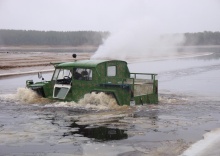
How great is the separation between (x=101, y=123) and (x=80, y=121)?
2.97 feet

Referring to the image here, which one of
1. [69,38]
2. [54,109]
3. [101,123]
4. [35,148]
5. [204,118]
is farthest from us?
[69,38]

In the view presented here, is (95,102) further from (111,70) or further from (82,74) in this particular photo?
(111,70)

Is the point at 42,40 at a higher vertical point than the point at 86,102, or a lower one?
higher

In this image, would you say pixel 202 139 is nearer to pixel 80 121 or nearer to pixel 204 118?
pixel 204 118

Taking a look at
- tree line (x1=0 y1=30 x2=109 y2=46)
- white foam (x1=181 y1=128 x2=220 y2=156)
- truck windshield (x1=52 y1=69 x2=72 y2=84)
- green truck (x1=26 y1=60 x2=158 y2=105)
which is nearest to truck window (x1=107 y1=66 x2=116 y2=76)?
green truck (x1=26 y1=60 x2=158 y2=105)

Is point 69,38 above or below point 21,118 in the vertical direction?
above

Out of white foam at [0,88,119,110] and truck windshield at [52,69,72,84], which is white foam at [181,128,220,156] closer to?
white foam at [0,88,119,110]

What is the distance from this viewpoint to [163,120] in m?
14.2

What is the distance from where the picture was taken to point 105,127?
12875 mm

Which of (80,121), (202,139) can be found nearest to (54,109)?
(80,121)

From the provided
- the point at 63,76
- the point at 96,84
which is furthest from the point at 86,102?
the point at 63,76

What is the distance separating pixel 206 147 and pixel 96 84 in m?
7.22

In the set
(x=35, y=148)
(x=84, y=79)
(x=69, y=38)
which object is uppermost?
(x=69, y=38)

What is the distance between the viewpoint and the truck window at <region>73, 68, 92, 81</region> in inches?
664
